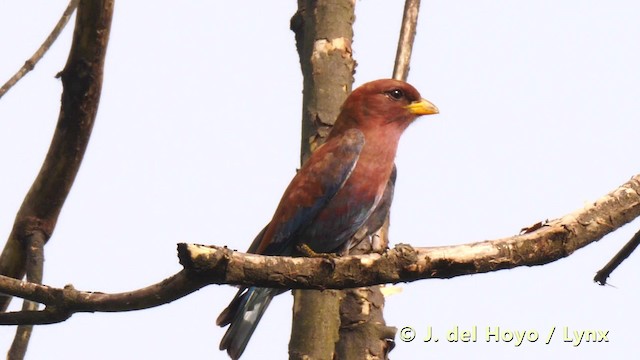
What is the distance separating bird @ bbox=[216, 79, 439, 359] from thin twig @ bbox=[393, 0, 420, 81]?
1.46ft

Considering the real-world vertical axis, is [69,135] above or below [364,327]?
above

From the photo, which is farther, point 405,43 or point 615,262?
point 405,43

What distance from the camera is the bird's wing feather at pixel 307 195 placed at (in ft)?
18.0

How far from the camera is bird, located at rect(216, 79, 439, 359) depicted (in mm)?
5414

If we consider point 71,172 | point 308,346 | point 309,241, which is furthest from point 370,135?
point 71,172

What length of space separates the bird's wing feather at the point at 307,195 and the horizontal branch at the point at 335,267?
1544mm

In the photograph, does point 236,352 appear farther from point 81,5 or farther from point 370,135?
point 81,5

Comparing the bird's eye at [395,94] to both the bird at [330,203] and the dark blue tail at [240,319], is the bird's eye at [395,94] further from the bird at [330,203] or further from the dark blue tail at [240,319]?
the dark blue tail at [240,319]

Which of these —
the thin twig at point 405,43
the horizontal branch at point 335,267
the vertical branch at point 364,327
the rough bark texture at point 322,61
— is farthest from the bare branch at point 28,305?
the thin twig at point 405,43

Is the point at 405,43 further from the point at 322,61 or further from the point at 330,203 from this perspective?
the point at 330,203

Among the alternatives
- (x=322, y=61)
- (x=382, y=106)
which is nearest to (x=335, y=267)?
(x=322, y=61)

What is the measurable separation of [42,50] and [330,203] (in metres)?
1.82

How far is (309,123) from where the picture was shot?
5875mm

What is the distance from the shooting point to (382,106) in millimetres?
6070
